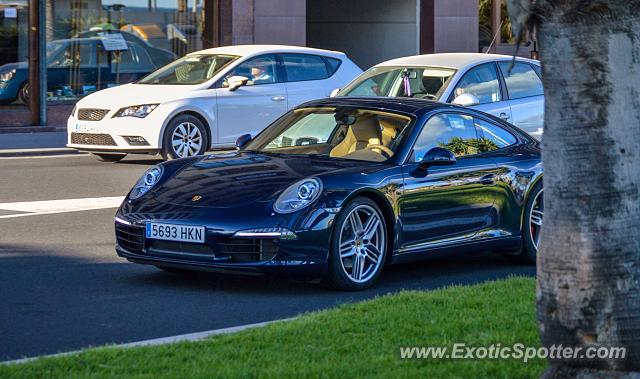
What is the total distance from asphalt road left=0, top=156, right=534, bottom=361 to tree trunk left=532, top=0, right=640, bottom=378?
9.73 ft

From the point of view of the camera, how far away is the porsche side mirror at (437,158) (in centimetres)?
918

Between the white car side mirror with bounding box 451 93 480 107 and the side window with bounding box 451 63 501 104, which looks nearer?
the white car side mirror with bounding box 451 93 480 107

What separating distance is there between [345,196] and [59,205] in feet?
17.0

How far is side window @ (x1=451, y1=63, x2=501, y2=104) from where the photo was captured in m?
15.0

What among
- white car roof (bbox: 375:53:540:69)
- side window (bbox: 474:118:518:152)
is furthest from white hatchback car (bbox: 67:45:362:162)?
side window (bbox: 474:118:518:152)

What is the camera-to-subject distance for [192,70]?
18.1 metres

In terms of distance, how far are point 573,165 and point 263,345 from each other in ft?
7.01

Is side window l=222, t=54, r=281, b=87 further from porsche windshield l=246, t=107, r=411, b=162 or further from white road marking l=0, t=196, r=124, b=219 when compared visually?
porsche windshield l=246, t=107, r=411, b=162

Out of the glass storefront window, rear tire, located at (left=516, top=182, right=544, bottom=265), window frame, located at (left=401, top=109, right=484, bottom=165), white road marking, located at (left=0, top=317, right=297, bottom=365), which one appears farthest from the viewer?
the glass storefront window

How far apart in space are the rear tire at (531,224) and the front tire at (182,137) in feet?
25.2

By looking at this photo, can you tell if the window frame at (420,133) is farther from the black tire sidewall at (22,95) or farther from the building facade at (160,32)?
the black tire sidewall at (22,95)

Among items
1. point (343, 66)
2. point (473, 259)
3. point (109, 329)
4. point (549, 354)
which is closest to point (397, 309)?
point (109, 329)

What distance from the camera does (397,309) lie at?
7.25 meters

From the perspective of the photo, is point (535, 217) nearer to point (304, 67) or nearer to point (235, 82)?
point (235, 82)
